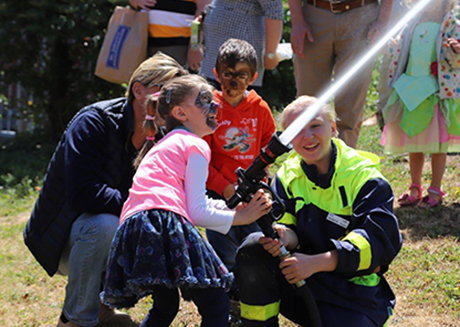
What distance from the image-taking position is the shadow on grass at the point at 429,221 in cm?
439

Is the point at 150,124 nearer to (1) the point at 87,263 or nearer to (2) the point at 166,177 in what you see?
(2) the point at 166,177

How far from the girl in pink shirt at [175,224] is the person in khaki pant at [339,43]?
2123 millimetres

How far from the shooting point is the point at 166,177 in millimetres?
2645

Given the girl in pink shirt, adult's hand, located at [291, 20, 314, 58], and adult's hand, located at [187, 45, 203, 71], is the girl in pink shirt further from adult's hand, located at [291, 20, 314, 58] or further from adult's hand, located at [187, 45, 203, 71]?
adult's hand, located at [187, 45, 203, 71]

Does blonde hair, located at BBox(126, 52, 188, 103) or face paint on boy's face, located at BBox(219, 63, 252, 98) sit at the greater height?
blonde hair, located at BBox(126, 52, 188, 103)

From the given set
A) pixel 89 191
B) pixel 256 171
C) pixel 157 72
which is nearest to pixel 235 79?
pixel 157 72

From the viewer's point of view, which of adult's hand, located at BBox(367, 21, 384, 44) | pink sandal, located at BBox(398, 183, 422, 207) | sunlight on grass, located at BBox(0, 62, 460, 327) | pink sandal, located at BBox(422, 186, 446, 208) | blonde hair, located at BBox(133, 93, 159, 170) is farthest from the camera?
pink sandal, located at BBox(398, 183, 422, 207)

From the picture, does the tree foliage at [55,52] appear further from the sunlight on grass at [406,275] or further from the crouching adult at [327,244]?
the crouching adult at [327,244]

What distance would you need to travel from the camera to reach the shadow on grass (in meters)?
4.39

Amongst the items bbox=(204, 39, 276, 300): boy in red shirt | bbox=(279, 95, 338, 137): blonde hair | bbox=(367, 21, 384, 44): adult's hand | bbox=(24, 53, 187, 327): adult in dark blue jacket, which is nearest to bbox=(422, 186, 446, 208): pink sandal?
bbox=(367, 21, 384, 44): adult's hand

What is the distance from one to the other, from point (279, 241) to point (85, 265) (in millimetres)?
1118

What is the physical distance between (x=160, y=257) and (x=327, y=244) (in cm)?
80

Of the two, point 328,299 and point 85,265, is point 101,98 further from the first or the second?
point 328,299

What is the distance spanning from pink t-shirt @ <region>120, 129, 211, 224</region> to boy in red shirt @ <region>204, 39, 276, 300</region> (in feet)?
3.10
